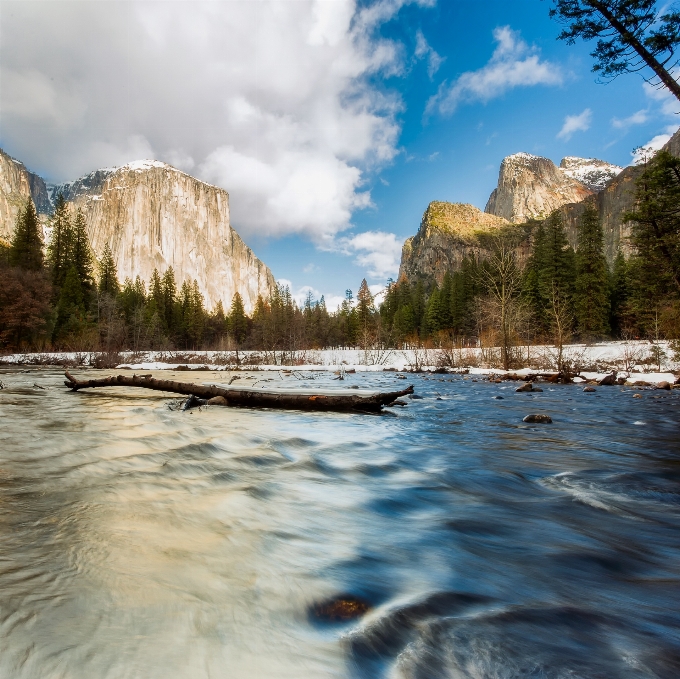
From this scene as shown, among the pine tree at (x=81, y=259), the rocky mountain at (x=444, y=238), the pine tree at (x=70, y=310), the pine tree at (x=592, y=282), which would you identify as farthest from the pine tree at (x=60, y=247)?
the rocky mountain at (x=444, y=238)

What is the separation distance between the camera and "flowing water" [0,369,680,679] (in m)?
1.07

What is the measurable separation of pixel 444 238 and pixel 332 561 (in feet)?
526

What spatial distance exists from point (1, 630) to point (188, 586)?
526 millimetres

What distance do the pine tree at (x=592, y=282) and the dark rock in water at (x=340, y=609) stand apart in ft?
170

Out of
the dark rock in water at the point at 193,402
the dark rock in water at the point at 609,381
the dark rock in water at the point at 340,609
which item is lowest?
the dark rock in water at the point at 609,381

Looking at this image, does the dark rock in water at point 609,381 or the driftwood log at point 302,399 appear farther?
the dark rock in water at point 609,381

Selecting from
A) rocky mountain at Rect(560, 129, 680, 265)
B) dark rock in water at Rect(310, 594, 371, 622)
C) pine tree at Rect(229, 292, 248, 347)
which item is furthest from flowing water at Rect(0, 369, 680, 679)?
rocky mountain at Rect(560, 129, 680, 265)

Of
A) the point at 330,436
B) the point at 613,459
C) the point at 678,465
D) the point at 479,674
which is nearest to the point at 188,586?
the point at 479,674

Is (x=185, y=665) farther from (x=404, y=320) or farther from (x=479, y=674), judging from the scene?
(x=404, y=320)

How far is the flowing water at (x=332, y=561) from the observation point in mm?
1074

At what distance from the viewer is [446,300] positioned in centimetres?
7288

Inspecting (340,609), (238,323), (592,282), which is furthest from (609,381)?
(238,323)

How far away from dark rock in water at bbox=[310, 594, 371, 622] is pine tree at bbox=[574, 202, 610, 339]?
170 ft

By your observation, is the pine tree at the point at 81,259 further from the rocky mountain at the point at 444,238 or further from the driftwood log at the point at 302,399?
the rocky mountain at the point at 444,238
